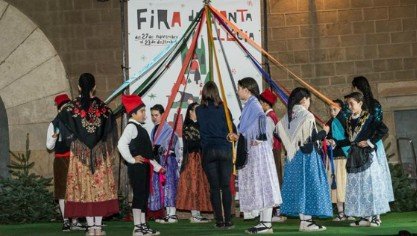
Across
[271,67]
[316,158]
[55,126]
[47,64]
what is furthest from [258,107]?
[47,64]

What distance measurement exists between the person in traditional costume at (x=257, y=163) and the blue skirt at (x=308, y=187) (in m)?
0.20

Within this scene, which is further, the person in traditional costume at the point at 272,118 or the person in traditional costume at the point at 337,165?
the person in traditional costume at the point at 272,118

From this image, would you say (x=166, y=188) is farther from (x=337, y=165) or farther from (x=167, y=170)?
(x=337, y=165)

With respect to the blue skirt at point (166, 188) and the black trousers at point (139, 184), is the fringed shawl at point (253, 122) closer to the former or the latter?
the black trousers at point (139, 184)

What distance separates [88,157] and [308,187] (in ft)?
8.42

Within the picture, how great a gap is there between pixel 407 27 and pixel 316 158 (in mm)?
5025

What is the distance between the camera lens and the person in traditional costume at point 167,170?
1534 centimetres

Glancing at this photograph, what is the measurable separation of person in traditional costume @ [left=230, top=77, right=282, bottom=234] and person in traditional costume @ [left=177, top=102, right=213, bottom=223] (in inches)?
92.7

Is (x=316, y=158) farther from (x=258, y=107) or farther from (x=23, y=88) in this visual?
(x=23, y=88)

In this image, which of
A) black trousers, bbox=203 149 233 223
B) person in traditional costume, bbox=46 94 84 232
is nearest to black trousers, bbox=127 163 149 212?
black trousers, bbox=203 149 233 223

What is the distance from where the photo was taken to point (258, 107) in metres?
12.6

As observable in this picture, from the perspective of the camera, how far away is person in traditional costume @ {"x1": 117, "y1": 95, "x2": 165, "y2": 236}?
12422mm

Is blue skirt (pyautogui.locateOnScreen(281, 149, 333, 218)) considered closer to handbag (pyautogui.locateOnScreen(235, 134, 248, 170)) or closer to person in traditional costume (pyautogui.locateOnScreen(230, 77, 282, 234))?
person in traditional costume (pyautogui.locateOnScreen(230, 77, 282, 234))

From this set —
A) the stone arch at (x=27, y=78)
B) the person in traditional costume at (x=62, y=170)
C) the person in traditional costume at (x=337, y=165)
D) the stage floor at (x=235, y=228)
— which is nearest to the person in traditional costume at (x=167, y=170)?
the stage floor at (x=235, y=228)
